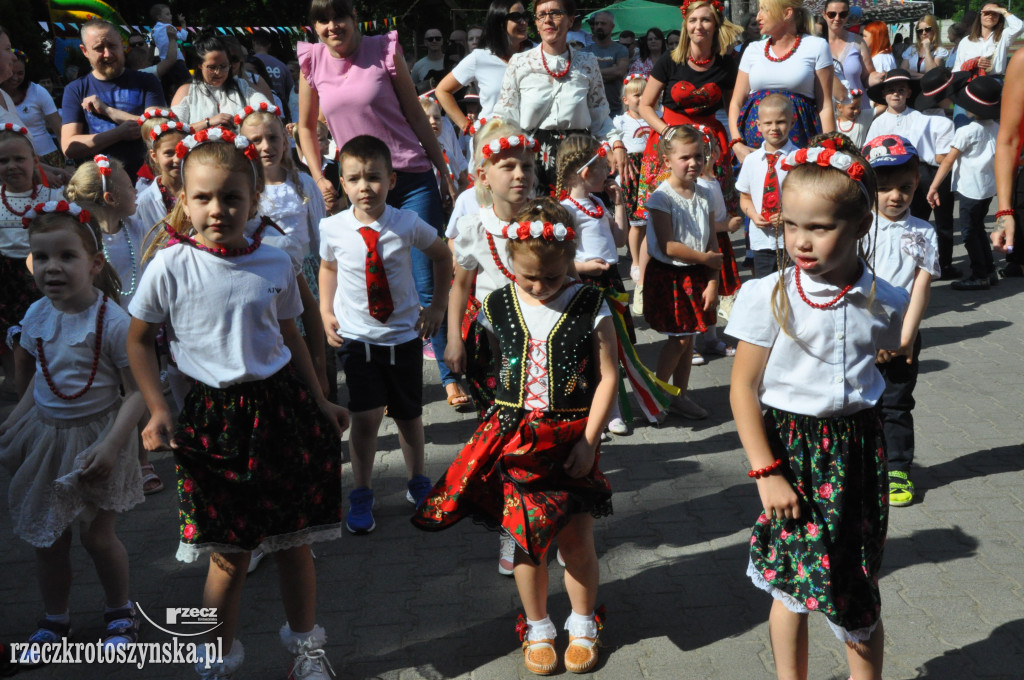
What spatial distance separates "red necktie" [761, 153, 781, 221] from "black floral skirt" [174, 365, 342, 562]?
13.0 feet

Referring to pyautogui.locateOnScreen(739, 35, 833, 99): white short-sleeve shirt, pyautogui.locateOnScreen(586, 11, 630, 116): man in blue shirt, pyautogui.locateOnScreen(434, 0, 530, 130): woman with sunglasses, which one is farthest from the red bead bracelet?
pyautogui.locateOnScreen(586, 11, 630, 116): man in blue shirt

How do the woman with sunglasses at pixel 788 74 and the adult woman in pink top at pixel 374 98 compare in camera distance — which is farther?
the woman with sunglasses at pixel 788 74

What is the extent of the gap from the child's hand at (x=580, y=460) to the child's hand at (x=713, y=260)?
8.96ft

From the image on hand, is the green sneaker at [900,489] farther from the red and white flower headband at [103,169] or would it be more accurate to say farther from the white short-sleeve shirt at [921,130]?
the white short-sleeve shirt at [921,130]

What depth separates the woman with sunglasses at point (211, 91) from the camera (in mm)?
6855

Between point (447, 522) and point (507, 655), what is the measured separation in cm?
54

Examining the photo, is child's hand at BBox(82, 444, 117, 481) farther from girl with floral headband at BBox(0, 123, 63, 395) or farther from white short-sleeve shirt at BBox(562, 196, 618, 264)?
white short-sleeve shirt at BBox(562, 196, 618, 264)

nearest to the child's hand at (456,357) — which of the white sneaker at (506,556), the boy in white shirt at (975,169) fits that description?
the white sneaker at (506,556)

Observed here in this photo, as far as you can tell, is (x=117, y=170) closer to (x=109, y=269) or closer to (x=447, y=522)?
(x=109, y=269)

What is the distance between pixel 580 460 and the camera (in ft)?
11.0

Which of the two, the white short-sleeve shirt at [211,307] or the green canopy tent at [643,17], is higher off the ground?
the white short-sleeve shirt at [211,307]

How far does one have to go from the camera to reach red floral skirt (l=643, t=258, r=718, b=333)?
Result: 233 inches

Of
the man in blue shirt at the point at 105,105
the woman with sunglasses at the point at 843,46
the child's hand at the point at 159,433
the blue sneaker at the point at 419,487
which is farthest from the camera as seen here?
the woman with sunglasses at the point at 843,46

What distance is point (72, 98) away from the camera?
7.14 meters
